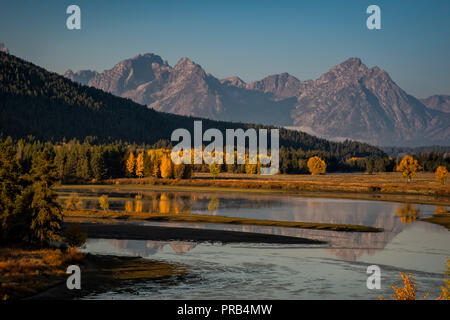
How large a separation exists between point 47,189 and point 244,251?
745 inches

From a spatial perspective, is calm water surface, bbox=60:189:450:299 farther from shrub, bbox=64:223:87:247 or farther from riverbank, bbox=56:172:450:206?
riverbank, bbox=56:172:450:206

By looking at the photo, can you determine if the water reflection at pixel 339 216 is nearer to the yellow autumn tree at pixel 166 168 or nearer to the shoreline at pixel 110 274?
Answer: the shoreline at pixel 110 274

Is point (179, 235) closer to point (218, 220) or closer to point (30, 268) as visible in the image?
point (218, 220)

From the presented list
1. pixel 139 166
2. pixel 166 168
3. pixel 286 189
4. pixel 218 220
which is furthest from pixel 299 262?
pixel 139 166

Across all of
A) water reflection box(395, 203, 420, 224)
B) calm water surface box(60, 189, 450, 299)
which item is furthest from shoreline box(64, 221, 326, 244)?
water reflection box(395, 203, 420, 224)

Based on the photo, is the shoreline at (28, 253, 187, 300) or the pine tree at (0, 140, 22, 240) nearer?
the shoreline at (28, 253, 187, 300)

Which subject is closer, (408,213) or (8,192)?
(8,192)

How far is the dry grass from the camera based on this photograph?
32.3m

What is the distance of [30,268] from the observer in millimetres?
36844

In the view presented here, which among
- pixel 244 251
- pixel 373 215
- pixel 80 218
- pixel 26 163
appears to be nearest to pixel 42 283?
pixel 244 251

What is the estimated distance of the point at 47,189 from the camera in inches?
1806

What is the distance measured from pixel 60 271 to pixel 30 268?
202 centimetres

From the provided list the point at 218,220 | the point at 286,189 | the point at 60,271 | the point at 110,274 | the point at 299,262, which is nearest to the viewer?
the point at 60,271
